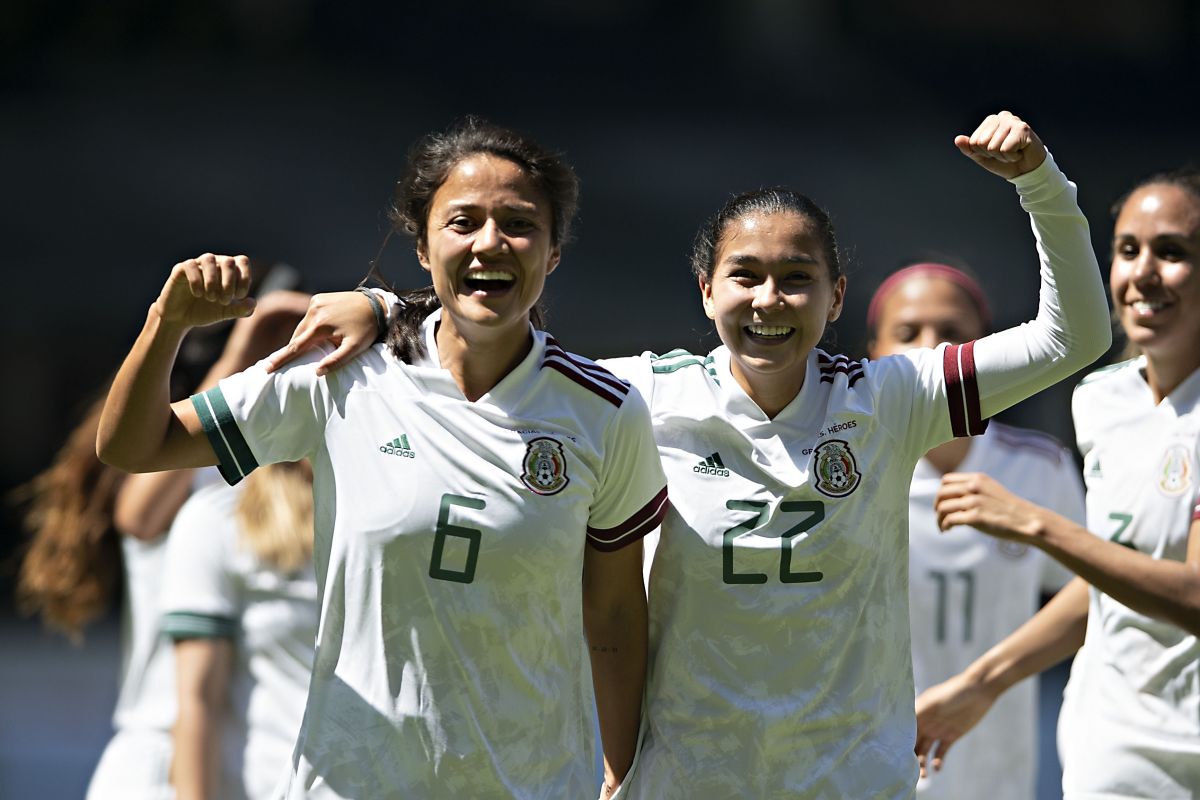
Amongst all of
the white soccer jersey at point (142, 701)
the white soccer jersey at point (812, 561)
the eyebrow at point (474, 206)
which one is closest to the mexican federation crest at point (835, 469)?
the white soccer jersey at point (812, 561)

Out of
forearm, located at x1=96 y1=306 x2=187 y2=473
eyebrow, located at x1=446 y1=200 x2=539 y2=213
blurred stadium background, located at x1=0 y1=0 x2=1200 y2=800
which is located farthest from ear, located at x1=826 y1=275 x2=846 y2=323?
blurred stadium background, located at x1=0 y1=0 x2=1200 y2=800

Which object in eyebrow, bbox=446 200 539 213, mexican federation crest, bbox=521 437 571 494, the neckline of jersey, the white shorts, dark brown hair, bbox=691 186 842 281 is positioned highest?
dark brown hair, bbox=691 186 842 281

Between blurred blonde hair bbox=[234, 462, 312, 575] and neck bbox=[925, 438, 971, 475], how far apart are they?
72.6 inches

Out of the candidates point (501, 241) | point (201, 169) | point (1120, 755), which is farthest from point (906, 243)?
point (501, 241)

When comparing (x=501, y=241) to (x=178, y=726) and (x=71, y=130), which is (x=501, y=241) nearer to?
(x=178, y=726)

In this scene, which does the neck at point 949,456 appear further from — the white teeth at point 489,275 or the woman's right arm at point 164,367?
the woman's right arm at point 164,367

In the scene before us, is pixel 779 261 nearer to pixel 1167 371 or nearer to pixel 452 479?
pixel 452 479

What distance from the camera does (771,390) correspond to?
10.5ft

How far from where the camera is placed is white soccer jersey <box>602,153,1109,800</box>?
3.03 meters

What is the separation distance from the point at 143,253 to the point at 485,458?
40.5 ft

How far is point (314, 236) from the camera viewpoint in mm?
14531

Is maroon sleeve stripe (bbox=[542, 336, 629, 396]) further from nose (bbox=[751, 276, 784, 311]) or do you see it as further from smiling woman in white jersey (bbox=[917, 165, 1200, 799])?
smiling woman in white jersey (bbox=[917, 165, 1200, 799])

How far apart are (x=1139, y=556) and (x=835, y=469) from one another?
873 millimetres

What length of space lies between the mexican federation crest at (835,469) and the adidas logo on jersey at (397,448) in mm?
795
